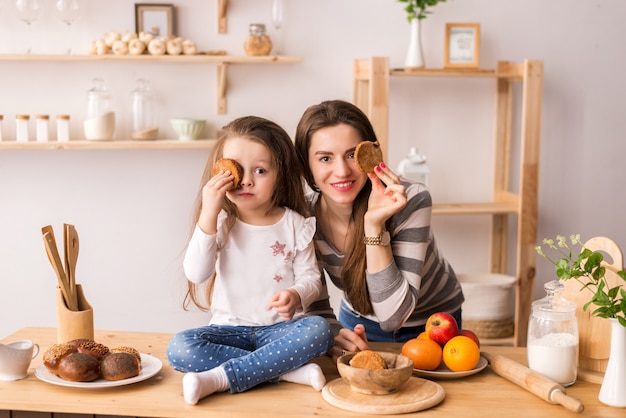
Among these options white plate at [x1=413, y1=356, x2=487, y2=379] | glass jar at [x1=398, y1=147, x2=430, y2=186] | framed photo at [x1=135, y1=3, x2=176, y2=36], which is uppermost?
framed photo at [x1=135, y1=3, x2=176, y2=36]

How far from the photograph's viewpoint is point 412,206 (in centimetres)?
209

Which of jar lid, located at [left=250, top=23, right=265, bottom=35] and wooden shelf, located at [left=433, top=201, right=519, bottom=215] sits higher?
jar lid, located at [left=250, top=23, right=265, bottom=35]

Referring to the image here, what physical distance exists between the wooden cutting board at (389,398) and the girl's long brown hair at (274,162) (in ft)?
1.56

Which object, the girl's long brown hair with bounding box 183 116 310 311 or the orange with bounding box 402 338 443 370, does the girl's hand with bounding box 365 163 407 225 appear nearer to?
the girl's long brown hair with bounding box 183 116 310 311

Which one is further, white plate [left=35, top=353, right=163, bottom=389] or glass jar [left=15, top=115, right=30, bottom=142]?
glass jar [left=15, top=115, right=30, bottom=142]

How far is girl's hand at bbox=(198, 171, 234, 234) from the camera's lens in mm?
1827

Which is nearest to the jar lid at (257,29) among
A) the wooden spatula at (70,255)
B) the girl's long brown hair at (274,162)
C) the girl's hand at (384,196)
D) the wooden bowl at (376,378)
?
the girl's long brown hair at (274,162)

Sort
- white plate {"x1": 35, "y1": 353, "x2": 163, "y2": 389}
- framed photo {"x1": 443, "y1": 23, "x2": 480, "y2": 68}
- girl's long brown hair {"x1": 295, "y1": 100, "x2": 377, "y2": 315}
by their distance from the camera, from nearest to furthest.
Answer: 1. white plate {"x1": 35, "y1": 353, "x2": 163, "y2": 389}
2. girl's long brown hair {"x1": 295, "y1": 100, "x2": 377, "y2": 315}
3. framed photo {"x1": 443, "y1": 23, "x2": 480, "y2": 68}

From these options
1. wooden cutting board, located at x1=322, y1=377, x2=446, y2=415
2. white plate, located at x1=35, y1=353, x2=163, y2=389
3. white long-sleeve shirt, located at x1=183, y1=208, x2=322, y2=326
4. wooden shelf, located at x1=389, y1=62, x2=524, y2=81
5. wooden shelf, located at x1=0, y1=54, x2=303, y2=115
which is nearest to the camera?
wooden cutting board, located at x1=322, y1=377, x2=446, y2=415

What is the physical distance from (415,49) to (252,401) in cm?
220

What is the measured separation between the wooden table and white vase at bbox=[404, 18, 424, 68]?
194 cm

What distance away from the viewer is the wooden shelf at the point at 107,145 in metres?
3.31

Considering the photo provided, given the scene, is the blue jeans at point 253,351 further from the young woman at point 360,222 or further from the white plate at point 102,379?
the young woman at point 360,222

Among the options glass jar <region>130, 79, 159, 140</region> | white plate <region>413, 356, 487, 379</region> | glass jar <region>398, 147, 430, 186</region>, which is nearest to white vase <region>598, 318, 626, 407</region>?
white plate <region>413, 356, 487, 379</region>
